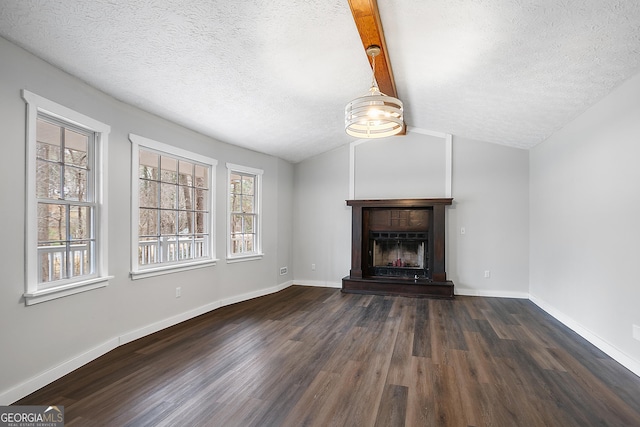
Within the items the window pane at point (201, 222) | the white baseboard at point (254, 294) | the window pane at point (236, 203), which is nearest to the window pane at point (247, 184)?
the window pane at point (236, 203)

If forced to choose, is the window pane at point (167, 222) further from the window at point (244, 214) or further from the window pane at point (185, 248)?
the window at point (244, 214)

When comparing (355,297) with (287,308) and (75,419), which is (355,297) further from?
(75,419)

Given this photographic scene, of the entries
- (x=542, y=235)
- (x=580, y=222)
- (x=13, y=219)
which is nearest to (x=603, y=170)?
(x=580, y=222)

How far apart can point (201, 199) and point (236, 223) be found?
0.89 meters

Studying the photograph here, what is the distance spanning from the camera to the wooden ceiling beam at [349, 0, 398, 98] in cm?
243

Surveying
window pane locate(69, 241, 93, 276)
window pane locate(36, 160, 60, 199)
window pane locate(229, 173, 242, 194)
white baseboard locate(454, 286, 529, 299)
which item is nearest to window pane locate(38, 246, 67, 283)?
window pane locate(69, 241, 93, 276)

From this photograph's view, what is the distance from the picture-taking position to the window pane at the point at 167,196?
160 inches

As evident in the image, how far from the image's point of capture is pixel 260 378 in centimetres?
269

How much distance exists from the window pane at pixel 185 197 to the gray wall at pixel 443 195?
8.72 feet

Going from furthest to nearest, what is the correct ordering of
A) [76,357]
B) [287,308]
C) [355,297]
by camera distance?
[355,297] < [287,308] < [76,357]

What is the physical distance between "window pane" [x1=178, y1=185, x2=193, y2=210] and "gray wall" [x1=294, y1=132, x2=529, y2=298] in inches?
105

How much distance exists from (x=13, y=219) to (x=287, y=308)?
334 centimetres

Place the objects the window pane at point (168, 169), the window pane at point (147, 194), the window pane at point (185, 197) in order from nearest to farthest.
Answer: the window pane at point (147, 194) → the window pane at point (168, 169) → the window pane at point (185, 197)

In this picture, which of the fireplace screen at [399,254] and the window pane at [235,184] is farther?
the fireplace screen at [399,254]
